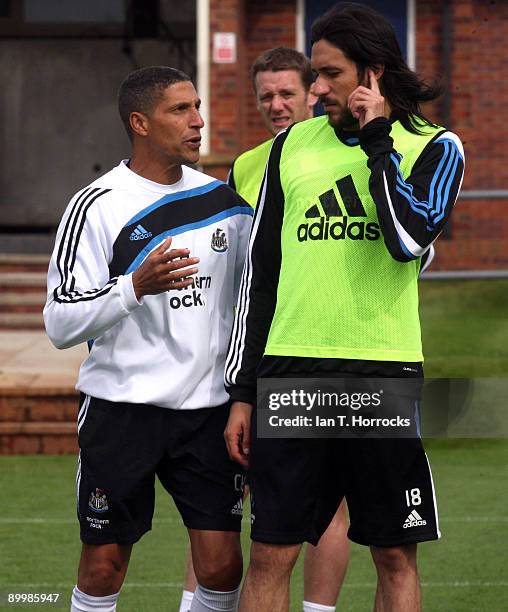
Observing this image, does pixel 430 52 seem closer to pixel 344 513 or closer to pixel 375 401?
pixel 344 513

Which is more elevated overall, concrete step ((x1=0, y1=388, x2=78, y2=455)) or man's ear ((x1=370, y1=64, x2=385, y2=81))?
man's ear ((x1=370, y1=64, x2=385, y2=81))

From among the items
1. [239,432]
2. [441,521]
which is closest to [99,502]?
[239,432]

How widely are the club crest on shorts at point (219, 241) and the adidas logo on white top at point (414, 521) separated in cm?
109

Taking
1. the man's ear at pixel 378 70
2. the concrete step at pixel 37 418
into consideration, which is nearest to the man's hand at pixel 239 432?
the man's ear at pixel 378 70

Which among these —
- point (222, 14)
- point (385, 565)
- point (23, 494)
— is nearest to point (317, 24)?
point (385, 565)

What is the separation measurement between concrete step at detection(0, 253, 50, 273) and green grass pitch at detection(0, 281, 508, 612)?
5.85 meters

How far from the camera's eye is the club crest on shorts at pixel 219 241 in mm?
4695

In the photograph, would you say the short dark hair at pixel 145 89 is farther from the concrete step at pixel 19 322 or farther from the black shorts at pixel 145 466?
the concrete step at pixel 19 322

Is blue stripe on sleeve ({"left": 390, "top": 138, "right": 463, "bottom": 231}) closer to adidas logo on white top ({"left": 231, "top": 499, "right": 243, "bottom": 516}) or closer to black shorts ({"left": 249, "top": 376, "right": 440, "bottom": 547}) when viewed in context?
black shorts ({"left": 249, "top": 376, "right": 440, "bottom": 547})

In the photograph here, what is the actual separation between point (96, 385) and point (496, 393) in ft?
18.3

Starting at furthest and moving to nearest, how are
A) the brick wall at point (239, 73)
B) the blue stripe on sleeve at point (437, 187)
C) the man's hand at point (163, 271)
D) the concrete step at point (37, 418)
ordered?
the brick wall at point (239, 73) < the concrete step at point (37, 418) < the man's hand at point (163, 271) < the blue stripe on sleeve at point (437, 187)

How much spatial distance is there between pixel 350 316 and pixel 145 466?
35.4 inches

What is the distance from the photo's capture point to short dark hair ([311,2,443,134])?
418 cm

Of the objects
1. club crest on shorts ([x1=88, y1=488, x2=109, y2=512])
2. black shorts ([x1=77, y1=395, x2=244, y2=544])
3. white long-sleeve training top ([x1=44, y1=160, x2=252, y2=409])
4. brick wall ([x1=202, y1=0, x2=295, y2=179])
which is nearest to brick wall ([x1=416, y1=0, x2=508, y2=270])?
brick wall ([x1=202, y1=0, x2=295, y2=179])
